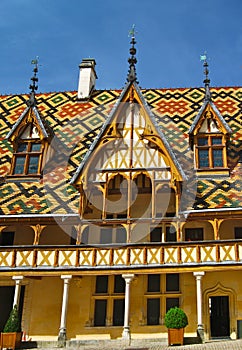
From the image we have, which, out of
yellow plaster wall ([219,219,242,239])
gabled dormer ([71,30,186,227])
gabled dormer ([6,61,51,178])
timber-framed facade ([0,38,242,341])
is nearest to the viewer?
timber-framed facade ([0,38,242,341])

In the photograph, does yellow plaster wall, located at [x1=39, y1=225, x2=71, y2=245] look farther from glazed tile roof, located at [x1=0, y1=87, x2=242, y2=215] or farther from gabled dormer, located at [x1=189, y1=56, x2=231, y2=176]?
gabled dormer, located at [x1=189, y1=56, x2=231, y2=176]

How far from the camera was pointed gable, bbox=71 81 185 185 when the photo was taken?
1978cm

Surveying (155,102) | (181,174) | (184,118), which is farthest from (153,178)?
(155,102)

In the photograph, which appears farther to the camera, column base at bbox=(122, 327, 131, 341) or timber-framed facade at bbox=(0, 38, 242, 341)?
timber-framed facade at bbox=(0, 38, 242, 341)

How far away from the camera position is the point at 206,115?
2244 centimetres

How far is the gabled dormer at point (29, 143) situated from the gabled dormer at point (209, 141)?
6.48 metres

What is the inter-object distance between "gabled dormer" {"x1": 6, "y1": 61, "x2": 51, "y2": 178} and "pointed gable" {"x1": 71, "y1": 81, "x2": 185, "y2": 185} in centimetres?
343

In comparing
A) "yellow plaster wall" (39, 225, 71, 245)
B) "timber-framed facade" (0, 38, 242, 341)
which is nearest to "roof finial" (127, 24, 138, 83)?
"timber-framed facade" (0, 38, 242, 341)

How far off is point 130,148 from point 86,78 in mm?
10112

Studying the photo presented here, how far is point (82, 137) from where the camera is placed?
25.1 m

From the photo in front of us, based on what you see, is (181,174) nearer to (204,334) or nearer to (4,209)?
(204,334)

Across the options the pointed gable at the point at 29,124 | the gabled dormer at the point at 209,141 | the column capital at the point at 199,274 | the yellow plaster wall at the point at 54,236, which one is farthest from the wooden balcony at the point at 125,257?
the pointed gable at the point at 29,124

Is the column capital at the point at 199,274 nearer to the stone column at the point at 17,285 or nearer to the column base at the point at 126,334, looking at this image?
the column base at the point at 126,334

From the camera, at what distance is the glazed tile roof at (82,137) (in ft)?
66.8
